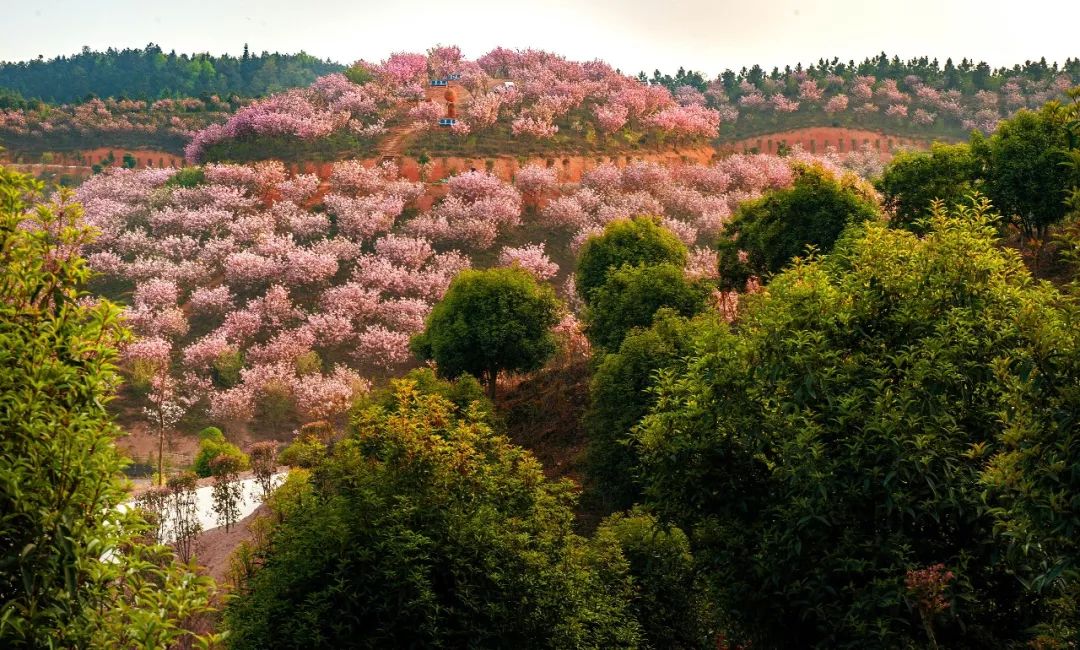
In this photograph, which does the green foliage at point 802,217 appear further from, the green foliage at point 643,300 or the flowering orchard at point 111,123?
the flowering orchard at point 111,123

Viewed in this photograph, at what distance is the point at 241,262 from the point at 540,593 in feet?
183

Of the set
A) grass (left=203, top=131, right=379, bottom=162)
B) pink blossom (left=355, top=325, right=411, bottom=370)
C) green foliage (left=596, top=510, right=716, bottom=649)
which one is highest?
grass (left=203, top=131, right=379, bottom=162)

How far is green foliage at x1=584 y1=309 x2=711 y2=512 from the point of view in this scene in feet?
102

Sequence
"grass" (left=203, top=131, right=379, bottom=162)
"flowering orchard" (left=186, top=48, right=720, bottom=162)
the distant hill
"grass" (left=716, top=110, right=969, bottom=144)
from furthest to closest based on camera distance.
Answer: the distant hill, "grass" (left=716, top=110, right=969, bottom=144), "flowering orchard" (left=186, top=48, right=720, bottom=162), "grass" (left=203, top=131, right=379, bottom=162)

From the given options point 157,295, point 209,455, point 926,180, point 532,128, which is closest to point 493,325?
point 209,455

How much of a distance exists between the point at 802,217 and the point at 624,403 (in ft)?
52.5

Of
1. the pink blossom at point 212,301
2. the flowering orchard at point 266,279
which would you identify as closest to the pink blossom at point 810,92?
the flowering orchard at point 266,279

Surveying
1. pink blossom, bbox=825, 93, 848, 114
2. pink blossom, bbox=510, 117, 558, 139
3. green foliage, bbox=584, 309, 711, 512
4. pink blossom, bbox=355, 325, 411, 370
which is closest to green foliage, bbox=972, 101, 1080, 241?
green foliage, bbox=584, 309, 711, 512

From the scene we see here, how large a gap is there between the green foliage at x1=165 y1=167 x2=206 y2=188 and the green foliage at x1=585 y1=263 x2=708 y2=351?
5333 cm

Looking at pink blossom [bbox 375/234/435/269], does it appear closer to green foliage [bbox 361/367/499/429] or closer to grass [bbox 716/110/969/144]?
green foliage [bbox 361/367/499/429]

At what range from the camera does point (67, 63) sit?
185m

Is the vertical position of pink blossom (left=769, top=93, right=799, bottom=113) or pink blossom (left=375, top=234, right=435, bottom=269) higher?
pink blossom (left=769, top=93, right=799, bottom=113)

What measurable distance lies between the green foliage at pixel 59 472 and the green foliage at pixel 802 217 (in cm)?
3403

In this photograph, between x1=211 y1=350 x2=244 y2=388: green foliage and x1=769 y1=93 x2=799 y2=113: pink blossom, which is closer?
x1=211 y1=350 x2=244 y2=388: green foliage
